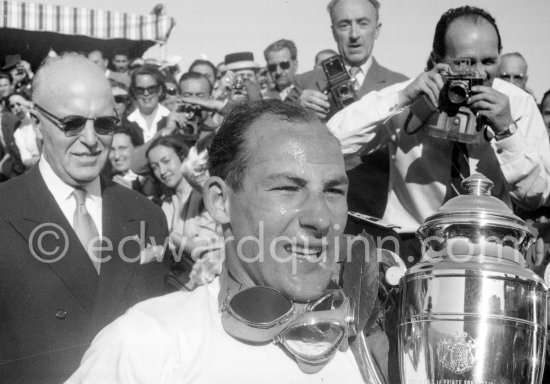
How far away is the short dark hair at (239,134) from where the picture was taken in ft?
9.34

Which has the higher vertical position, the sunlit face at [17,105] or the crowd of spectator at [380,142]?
the crowd of spectator at [380,142]

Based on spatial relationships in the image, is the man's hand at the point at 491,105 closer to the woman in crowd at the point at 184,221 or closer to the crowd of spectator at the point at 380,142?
the crowd of spectator at the point at 380,142

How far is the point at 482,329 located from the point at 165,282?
2723 millimetres

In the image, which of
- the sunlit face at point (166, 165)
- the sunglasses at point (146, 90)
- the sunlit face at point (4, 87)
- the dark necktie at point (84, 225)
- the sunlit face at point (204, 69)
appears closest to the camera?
the dark necktie at point (84, 225)

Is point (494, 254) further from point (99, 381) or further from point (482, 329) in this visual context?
point (99, 381)

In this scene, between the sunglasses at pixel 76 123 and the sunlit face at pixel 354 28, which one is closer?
the sunglasses at pixel 76 123

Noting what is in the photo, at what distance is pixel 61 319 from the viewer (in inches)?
165

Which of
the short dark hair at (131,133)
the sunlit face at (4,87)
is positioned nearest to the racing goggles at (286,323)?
the short dark hair at (131,133)

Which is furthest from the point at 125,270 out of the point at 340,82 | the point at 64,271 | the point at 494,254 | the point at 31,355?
the point at 494,254

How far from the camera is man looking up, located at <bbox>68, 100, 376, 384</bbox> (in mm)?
2574

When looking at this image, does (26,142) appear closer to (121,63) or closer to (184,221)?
(121,63)

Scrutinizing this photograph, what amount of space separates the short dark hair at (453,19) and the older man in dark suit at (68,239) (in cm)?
172

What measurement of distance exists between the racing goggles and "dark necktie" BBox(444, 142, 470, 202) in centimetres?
154

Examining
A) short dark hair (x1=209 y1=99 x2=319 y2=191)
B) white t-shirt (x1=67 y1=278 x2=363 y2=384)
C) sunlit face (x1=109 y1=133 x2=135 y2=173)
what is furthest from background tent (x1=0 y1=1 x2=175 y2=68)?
white t-shirt (x1=67 y1=278 x2=363 y2=384)
